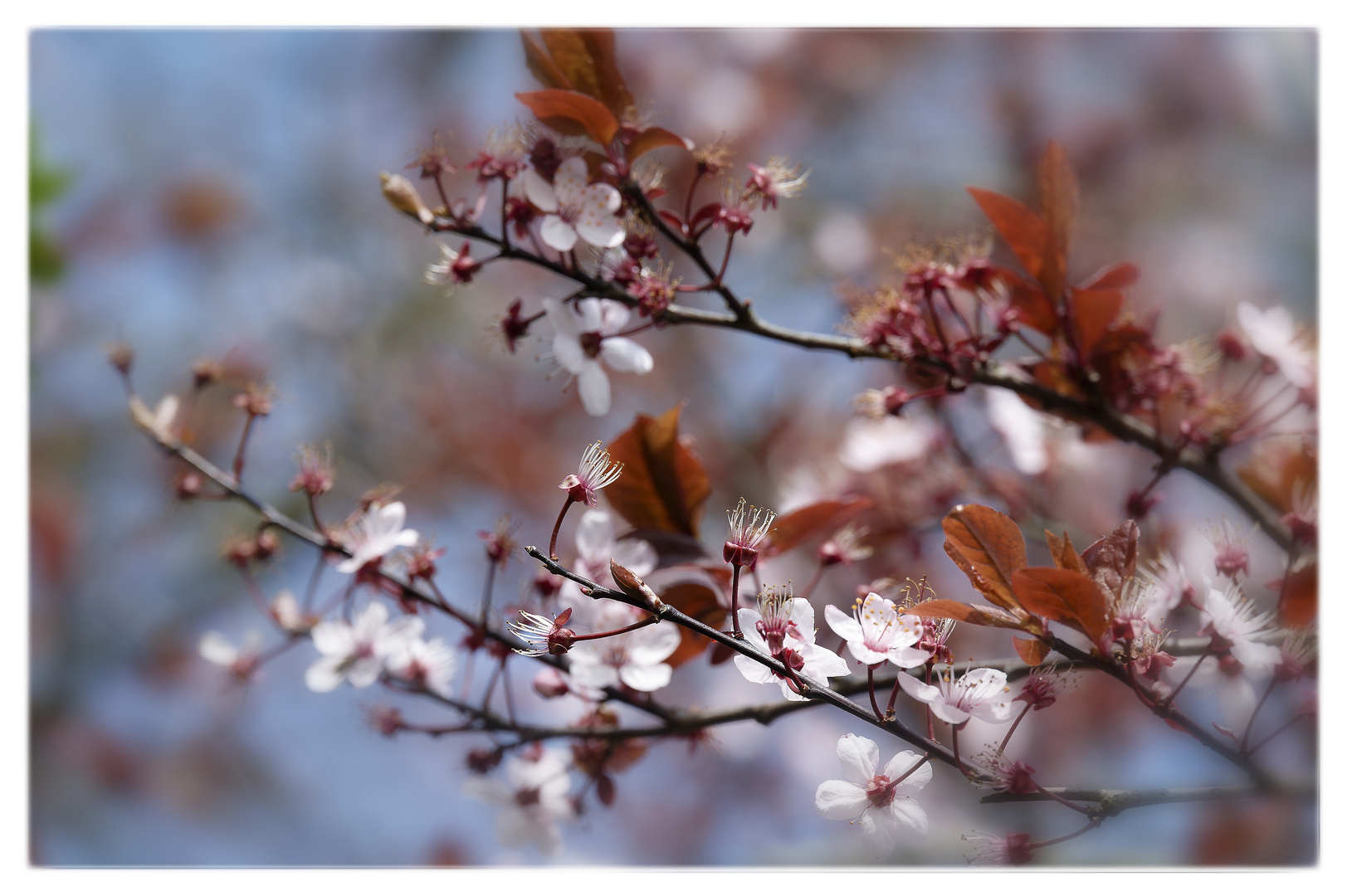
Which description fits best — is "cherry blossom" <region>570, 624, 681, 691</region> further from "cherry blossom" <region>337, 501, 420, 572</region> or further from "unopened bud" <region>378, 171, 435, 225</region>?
"unopened bud" <region>378, 171, 435, 225</region>

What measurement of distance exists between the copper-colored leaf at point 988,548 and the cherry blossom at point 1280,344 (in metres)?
0.38

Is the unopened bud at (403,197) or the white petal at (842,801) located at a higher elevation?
the unopened bud at (403,197)

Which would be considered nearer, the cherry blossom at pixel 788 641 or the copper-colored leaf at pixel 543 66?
the cherry blossom at pixel 788 641

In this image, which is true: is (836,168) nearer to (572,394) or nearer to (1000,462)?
(572,394)

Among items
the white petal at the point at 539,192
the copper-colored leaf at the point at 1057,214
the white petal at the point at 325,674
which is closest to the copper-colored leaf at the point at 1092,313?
the copper-colored leaf at the point at 1057,214

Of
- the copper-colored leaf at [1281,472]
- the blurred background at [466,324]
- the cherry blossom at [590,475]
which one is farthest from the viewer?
the blurred background at [466,324]

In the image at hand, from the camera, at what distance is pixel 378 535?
60 cm

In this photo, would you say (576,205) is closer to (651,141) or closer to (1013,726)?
(651,141)

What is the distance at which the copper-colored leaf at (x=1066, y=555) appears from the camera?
19.4 inches

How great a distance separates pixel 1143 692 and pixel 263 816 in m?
2.08

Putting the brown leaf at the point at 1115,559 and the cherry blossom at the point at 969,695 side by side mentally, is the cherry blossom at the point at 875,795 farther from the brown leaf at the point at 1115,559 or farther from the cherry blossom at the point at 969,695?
the brown leaf at the point at 1115,559

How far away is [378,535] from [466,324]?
1.56m

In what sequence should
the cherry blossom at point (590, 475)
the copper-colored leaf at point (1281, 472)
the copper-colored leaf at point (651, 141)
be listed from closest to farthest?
1. the cherry blossom at point (590, 475)
2. the copper-colored leaf at point (651, 141)
3. the copper-colored leaf at point (1281, 472)

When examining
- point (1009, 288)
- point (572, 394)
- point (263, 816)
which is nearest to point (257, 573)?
point (1009, 288)
